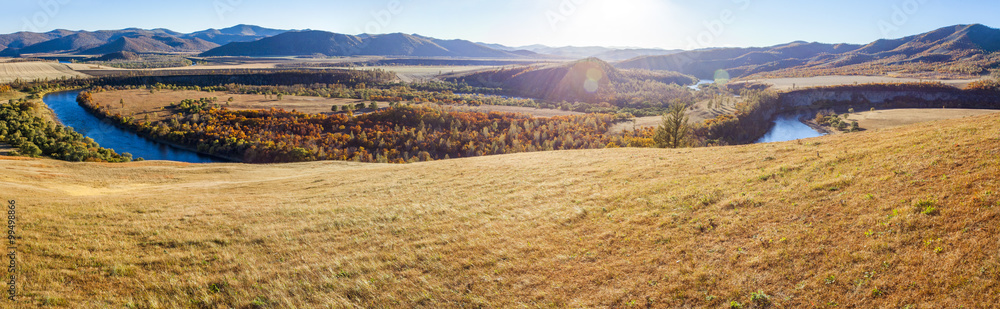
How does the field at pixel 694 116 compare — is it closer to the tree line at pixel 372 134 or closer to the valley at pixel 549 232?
the tree line at pixel 372 134

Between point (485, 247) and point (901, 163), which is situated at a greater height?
point (901, 163)

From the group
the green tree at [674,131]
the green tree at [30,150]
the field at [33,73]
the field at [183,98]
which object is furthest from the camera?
the field at [33,73]

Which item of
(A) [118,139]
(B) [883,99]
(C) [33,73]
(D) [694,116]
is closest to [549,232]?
(A) [118,139]

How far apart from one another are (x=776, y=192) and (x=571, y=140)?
57.7 meters

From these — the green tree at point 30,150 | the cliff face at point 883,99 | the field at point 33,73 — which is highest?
the field at point 33,73

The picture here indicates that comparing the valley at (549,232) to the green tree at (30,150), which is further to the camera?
the green tree at (30,150)

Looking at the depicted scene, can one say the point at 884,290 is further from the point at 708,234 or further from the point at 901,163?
the point at 901,163

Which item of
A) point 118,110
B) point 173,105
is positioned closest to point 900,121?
point 173,105

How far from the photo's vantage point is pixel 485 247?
12828 millimetres

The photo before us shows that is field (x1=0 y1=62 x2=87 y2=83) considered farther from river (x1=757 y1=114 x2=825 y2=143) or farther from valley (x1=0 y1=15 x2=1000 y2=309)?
river (x1=757 y1=114 x2=825 y2=143)

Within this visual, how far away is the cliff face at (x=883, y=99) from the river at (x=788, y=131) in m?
12.2

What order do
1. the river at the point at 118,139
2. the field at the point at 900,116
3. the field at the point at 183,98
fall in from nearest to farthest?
the river at the point at 118,139 < the field at the point at 900,116 < the field at the point at 183,98

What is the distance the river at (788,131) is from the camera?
9319 cm

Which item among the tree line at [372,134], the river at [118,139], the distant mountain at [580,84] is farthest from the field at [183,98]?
the distant mountain at [580,84]
